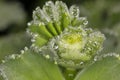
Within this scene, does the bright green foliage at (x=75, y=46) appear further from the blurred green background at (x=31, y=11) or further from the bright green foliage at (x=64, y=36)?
the blurred green background at (x=31, y=11)

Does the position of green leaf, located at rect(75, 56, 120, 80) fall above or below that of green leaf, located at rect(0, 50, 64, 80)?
below

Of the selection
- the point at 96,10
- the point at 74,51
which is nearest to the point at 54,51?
the point at 74,51

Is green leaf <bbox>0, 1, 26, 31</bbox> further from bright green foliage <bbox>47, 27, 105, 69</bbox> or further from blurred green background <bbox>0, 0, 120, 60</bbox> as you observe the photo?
bright green foliage <bbox>47, 27, 105, 69</bbox>

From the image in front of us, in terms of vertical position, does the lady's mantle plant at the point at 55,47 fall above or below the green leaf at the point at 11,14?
below

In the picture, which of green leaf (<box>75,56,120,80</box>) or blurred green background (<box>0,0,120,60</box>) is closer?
green leaf (<box>75,56,120,80</box>)

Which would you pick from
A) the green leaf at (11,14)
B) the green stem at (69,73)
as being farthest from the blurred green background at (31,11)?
the green stem at (69,73)

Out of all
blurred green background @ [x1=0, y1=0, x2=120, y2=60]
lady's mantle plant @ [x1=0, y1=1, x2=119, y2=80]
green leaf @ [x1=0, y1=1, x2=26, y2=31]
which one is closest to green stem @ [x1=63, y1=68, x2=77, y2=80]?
lady's mantle plant @ [x1=0, y1=1, x2=119, y2=80]

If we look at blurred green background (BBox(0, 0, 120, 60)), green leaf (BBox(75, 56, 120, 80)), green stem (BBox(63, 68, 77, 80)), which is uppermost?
blurred green background (BBox(0, 0, 120, 60))
